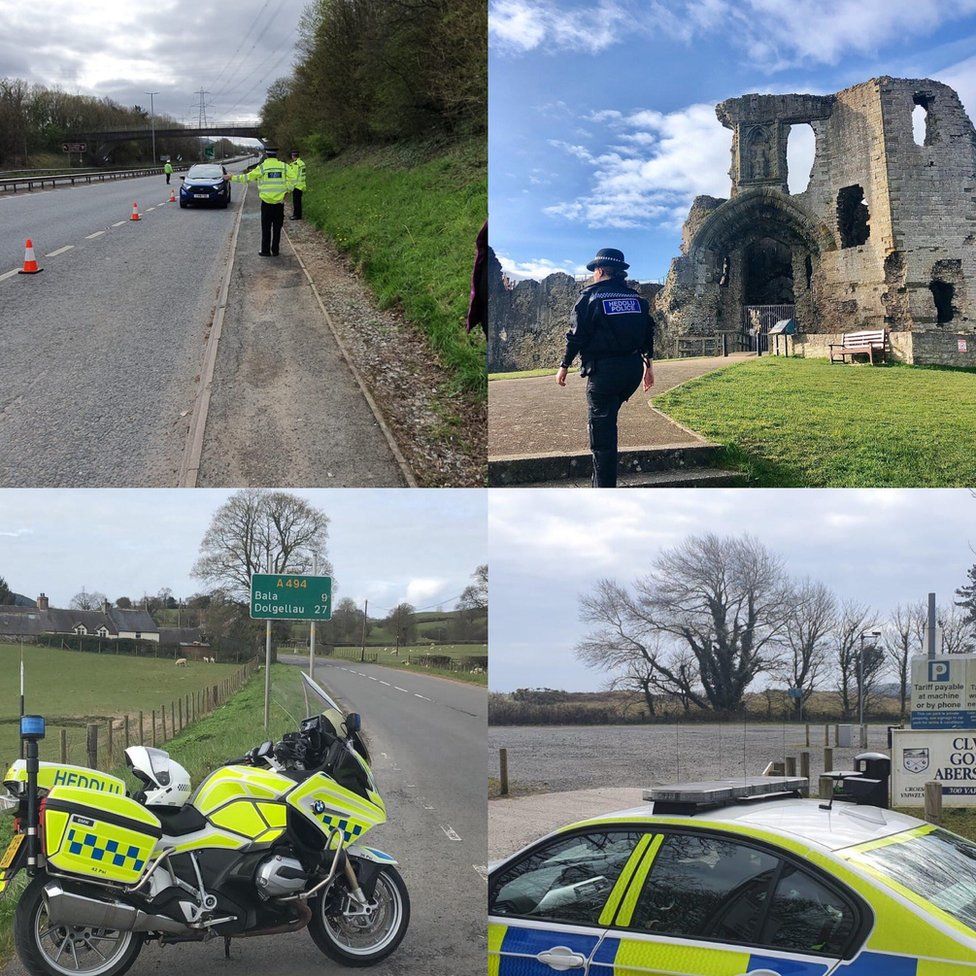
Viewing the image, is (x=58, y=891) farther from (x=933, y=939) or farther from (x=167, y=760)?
(x=933, y=939)

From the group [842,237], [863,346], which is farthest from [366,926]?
[842,237]

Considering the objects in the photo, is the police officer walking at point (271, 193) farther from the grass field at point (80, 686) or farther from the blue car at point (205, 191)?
the grass field at point (80, 686)

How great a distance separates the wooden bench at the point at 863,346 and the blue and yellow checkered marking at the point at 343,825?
245 inches

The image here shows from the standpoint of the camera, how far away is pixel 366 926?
389 cm

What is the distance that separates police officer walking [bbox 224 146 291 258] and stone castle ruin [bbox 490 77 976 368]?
559 centimetres

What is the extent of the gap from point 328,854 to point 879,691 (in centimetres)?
979

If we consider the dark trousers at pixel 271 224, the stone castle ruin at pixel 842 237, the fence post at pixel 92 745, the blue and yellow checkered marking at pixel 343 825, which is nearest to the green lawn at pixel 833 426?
the stone castle ruin at pixel 842 237

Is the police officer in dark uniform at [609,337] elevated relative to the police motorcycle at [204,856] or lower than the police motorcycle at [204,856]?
elevated

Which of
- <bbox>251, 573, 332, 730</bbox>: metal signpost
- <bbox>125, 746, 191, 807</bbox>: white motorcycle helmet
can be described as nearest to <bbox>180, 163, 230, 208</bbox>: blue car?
<bbox>251, 573, 332, 730</bbox>: metal signpost

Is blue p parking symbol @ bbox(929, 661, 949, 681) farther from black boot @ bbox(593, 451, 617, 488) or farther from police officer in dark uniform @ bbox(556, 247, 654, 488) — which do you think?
police officer in dark uniform @ bbox(556, 247, 654, 488)

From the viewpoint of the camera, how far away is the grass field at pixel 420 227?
8367 mm

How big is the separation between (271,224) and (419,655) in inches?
344

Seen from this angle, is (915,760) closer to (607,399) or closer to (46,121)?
(607,399)

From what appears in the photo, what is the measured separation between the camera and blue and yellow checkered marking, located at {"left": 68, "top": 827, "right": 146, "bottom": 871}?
11.3 ft
